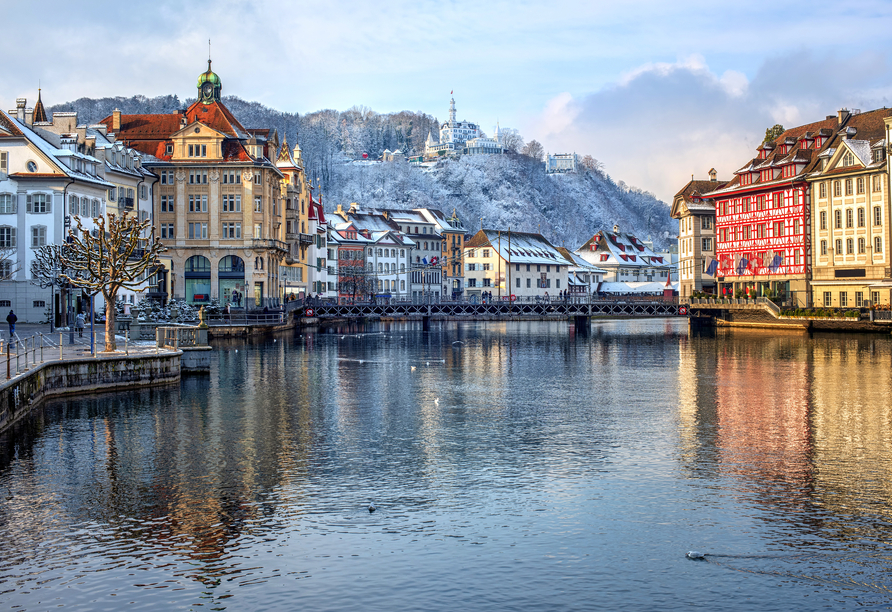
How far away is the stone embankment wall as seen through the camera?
3425 centimetres

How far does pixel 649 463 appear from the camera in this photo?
28547 mm

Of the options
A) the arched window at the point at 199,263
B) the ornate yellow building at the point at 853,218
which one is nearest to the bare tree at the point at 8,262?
the arched window at the point at 199,263

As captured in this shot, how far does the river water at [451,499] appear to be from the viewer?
18.1m

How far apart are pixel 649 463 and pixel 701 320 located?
91584mm

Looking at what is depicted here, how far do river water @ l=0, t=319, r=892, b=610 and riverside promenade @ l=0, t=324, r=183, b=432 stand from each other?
3.77ft

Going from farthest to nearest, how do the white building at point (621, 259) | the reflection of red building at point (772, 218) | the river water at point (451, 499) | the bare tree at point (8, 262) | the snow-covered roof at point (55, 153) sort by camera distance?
the white building at point (621, 259) → the reflection of red building at point (772, 218) → the snow-covered roof at point (55, 153) → the bare tree at point (8, 262) → the river water at point (451, 499)

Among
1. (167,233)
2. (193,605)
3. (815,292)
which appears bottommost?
(193,605)

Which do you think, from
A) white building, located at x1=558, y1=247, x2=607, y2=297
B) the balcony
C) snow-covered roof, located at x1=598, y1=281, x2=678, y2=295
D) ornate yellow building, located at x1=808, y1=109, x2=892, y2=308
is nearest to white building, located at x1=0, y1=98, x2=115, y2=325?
the balcony

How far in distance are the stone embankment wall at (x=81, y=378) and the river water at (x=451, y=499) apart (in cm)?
99

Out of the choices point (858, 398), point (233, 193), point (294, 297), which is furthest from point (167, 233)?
point (858, 398)

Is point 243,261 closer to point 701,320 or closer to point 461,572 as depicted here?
point 701,320

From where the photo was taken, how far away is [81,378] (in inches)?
1694

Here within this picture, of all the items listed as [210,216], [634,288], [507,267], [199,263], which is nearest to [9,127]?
[210,216]

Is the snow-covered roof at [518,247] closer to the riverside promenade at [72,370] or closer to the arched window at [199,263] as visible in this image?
the arched window at [199,263]
